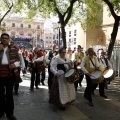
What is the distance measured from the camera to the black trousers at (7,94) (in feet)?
19.6

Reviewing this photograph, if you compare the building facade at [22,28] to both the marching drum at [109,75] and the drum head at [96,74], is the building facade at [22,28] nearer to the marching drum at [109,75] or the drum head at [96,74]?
the marching drum at [109,75]

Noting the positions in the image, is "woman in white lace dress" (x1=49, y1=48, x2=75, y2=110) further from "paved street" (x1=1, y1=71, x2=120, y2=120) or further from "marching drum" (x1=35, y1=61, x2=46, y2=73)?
"marching drum" (x1=35, y1=61, x2=46, y2=73)

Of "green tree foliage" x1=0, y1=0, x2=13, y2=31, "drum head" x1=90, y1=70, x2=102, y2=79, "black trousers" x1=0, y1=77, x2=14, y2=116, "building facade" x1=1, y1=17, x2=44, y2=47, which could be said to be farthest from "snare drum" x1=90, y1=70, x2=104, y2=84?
"building facade" x1=1, y1=17, x2=44, y2=47

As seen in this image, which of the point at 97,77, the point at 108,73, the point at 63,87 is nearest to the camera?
the point at 63,87

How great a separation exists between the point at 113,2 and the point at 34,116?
9713 millimetres

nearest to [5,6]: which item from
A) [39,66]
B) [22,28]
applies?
[39,66]

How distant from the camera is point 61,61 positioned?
738 cm

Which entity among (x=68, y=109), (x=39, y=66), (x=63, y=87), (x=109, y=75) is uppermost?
(x=39, y=66)

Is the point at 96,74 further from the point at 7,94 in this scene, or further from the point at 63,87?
the point at 7,94

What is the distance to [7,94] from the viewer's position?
5.99m

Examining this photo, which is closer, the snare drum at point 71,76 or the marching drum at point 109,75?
the snare drum at point 71,76

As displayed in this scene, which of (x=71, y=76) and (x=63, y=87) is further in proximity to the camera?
(x=63, y=87)

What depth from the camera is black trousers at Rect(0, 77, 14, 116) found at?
236 inches

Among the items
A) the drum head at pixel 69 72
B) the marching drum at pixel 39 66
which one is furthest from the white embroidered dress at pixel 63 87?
the marching drum at pixel 39 66
